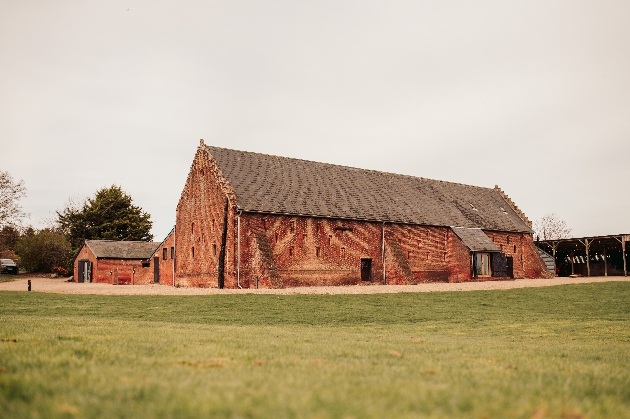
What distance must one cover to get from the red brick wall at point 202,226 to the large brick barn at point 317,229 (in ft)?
0.25

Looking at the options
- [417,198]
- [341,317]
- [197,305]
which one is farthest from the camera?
[417,198]

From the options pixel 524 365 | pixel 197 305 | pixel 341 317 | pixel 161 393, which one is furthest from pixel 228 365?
pixel 197 305

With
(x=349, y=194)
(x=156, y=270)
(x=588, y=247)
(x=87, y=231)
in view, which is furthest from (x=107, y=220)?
(x=588, y=247)

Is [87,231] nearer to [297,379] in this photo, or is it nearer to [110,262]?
[110,262]

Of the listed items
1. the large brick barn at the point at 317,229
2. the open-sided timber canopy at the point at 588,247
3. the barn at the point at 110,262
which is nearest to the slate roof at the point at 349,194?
the large brick barn at the point at 317,229

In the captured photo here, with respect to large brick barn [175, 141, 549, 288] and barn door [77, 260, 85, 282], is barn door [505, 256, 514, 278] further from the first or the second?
barn door [77, 260, 85, 282]

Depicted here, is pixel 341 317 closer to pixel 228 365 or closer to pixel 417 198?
A: pixel 228 365

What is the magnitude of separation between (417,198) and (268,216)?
57.3 ft

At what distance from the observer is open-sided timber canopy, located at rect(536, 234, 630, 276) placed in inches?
1895

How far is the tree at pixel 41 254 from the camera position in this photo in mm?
66812

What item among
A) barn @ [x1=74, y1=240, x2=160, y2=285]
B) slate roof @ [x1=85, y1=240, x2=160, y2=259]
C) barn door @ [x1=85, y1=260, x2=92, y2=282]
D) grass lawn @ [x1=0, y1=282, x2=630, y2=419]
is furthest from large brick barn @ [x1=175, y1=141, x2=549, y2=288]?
grass lawn @ [x1=0, y1=282, x2=630, y2=419]

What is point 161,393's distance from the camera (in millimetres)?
3947

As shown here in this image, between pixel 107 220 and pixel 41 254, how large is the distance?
9131mm

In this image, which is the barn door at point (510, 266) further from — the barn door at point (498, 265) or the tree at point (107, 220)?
the tree at point (107, 220)
